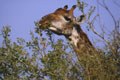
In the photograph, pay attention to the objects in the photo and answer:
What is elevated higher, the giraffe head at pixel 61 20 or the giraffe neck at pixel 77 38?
the giraffe head at pixel 61 20

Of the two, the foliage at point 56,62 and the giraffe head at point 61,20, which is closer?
the foliage at point 56,62

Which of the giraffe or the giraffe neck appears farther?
the giraffe neck

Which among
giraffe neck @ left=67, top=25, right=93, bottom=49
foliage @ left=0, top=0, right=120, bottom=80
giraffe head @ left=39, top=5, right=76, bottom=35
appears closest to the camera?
foliage @ left=0, top=0, right=120, bottom=80

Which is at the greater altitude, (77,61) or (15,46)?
(15,46)

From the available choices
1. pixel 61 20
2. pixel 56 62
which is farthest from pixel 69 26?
pixel 56 62

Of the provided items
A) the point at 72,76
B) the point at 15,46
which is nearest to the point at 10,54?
the point at 15,46

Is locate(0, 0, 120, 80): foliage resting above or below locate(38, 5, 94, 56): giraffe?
below

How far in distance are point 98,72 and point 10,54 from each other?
96 centimetres

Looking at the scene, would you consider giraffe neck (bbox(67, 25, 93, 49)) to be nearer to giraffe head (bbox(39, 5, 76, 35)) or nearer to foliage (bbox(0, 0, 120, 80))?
giraffe head (bbox(39, 5, 76, 35))

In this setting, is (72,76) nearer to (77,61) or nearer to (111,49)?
(77,61)

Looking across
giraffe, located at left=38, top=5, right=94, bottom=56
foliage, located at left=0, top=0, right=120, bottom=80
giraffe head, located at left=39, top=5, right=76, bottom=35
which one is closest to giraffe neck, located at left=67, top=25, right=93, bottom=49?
giraffe, located at left=38, top=5, right=94, bottom=56

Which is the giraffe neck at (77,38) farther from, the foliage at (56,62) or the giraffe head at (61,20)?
the foliage at (56,62)

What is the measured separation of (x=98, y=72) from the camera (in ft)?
10.6

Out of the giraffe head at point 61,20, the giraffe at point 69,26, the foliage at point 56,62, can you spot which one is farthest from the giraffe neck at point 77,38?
the foliage at point 56,62
